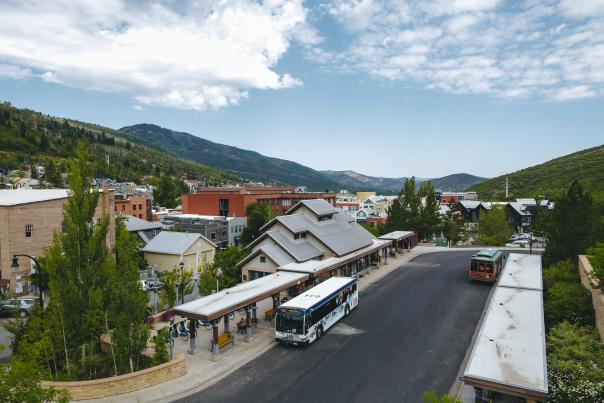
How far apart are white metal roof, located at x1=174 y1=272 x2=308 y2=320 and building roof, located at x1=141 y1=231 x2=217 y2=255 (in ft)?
66.4

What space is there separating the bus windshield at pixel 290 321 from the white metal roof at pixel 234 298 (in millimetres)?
1880

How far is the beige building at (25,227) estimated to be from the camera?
39.1m

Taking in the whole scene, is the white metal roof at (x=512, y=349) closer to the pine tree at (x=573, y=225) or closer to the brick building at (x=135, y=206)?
the pine tree at (x=573, y=225)

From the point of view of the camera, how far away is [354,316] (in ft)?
92.9

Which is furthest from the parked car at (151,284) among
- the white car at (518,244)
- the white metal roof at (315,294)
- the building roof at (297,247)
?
the white car at (518,244)

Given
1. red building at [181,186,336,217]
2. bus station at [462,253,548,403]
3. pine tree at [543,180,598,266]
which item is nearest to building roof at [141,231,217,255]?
bus station at [462,253,548,403]

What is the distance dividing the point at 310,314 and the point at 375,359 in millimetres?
4438

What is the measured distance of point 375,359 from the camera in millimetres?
20547

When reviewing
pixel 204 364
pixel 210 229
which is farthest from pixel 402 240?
pixel 204 364

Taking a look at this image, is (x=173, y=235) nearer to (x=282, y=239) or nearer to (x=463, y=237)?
(x=282, y=239)

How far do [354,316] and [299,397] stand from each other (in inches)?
481

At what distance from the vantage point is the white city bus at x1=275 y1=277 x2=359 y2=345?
22.2m

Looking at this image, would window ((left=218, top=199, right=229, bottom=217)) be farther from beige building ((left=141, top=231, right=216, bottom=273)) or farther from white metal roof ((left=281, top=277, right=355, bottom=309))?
white metal roof ((left=281, top=277, right=355, bottom=309))

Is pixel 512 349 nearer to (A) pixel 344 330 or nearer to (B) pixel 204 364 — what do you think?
(A) pixel 344 330
